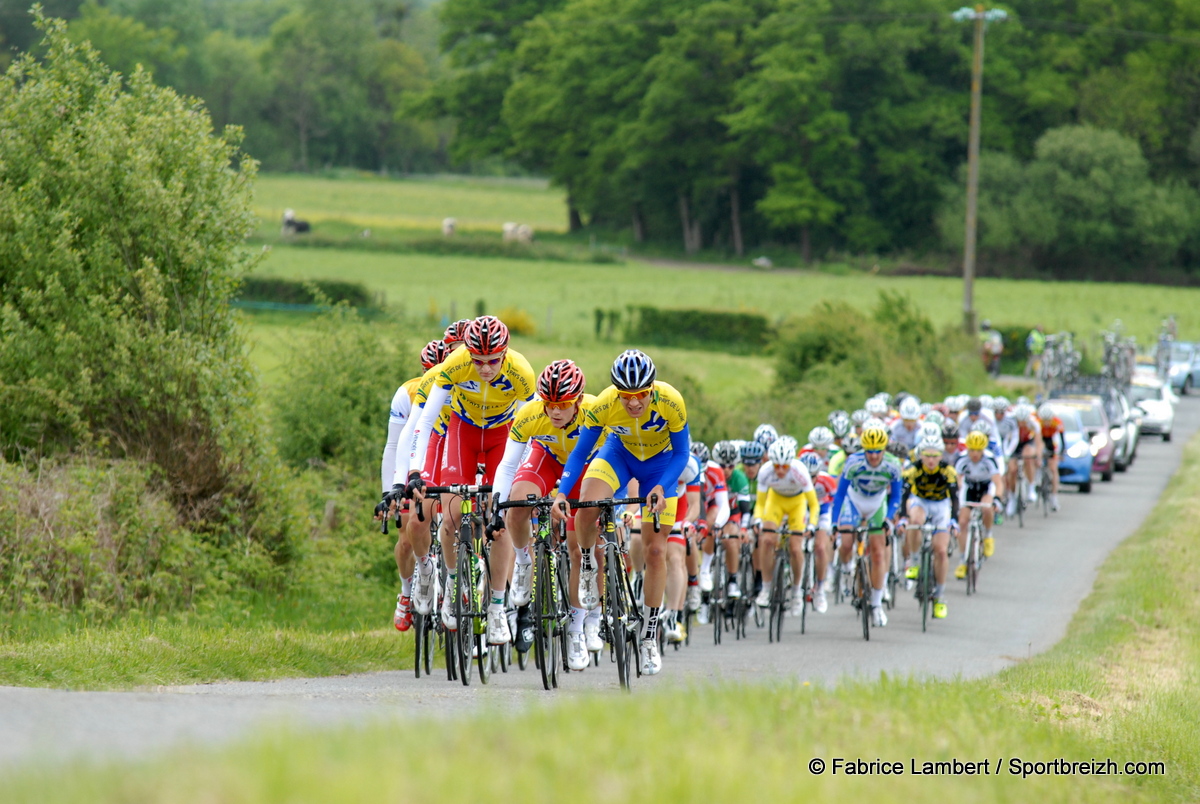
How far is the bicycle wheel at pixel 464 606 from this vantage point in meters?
10.0

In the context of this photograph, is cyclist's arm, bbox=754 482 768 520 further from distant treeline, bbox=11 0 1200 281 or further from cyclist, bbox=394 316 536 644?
distant treeline, bbox=11 0 1200 281

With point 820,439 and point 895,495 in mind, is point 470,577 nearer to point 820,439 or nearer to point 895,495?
point 895,495

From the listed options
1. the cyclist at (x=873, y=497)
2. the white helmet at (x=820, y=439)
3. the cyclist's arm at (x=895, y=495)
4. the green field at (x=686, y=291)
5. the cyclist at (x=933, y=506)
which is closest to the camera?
the cyclist at (x=873, y=497)

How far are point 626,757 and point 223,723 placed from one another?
2.05m

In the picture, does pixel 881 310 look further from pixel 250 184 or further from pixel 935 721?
pixel 935 721

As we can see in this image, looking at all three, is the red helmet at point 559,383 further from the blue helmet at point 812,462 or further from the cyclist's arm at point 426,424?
the blue helmet at point 812,462

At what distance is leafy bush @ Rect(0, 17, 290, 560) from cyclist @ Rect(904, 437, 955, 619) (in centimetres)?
730

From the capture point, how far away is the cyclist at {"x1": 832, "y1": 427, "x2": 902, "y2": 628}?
15180 mm

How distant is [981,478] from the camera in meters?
19.3

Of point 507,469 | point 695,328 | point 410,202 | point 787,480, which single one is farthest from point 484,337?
point 410,202

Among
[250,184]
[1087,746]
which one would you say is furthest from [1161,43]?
[1087,746]

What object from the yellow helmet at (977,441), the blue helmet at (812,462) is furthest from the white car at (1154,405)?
the blue helmet at (812,462)

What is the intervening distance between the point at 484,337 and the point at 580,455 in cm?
108

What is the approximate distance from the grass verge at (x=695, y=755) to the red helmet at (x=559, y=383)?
3.24m
